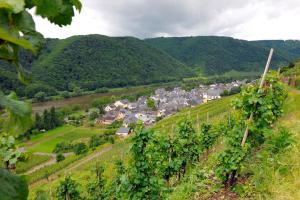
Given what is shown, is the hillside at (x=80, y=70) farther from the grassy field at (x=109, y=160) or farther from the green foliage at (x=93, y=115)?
the grassy field at (x=109, y=160)

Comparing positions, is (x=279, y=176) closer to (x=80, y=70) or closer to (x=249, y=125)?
(x=249, y=125)

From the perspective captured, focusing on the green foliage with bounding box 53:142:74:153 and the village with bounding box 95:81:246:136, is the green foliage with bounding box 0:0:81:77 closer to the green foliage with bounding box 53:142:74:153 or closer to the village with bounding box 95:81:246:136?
the green foliage with bounding box 53:142:74:153

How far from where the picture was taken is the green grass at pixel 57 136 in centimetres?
7550

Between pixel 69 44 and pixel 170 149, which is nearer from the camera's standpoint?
pixel 170 149

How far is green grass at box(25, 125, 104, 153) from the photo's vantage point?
7550cm

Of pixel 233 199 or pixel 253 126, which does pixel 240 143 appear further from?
pixel 233 199

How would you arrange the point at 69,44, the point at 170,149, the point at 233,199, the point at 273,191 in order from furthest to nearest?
1. the point at 69,44
2. the point at 170,149
3. the point at 233,199
4. the point at 273,191

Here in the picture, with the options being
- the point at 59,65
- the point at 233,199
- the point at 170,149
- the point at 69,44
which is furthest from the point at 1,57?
the point at 69,44

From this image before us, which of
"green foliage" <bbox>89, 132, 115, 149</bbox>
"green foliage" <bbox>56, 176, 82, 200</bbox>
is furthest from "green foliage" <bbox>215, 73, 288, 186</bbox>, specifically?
"green foliage" <bbox>89, 132, 115, 149</bbox>

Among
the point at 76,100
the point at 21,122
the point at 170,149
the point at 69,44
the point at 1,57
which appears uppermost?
the point at 69,44

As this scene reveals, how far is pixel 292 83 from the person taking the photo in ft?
121

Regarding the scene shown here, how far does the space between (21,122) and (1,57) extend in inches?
6.5

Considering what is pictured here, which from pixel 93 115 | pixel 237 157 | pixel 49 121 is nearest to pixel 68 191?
pixel 237 157

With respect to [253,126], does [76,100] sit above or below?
below
